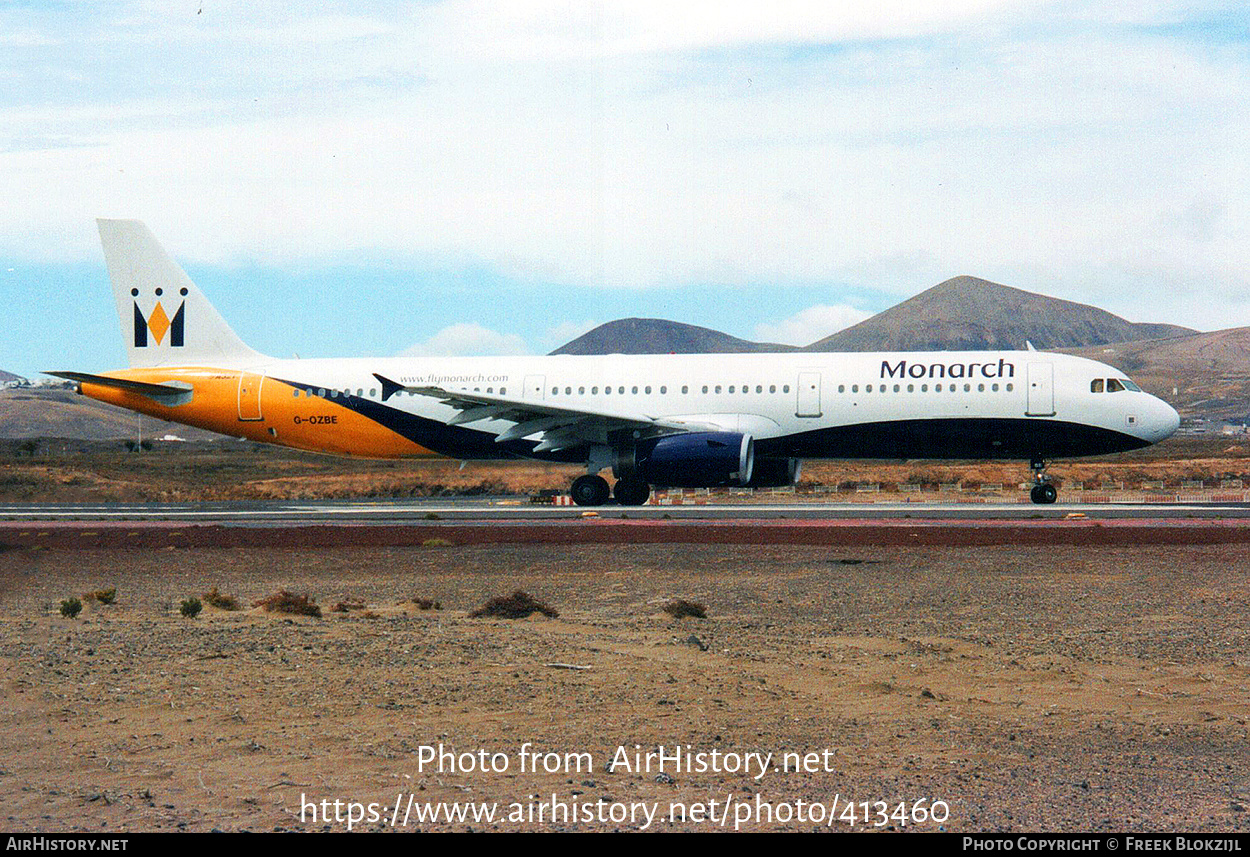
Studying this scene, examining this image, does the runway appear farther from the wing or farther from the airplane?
the wing

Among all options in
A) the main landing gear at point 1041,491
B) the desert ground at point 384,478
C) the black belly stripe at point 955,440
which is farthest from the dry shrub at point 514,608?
the main landing gear at point 1041,491

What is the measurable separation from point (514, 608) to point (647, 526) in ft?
36.5

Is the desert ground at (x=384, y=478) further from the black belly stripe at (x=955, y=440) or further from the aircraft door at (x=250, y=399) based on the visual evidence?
the black belly stripe at (x=955, y=440)

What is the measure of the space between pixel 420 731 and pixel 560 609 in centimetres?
611

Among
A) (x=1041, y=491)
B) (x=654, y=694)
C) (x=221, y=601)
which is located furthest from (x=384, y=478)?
(x=654, y=694)

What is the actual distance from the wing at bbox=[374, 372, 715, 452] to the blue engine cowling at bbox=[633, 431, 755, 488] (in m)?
0.97

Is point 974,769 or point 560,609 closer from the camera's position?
point 974,769

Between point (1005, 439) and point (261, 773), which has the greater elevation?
point (1005, 439)

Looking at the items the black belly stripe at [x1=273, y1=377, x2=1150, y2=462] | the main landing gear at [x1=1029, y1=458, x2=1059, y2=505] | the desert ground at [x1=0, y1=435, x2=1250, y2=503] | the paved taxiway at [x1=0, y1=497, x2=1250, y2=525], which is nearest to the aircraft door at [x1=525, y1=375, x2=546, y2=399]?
→ the desert ground at [x1=0, y1=435, x2=1250, y2=503]

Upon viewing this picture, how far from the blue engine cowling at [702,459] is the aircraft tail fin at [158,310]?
12.9m

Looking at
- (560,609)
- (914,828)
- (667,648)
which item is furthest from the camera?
(560,609)

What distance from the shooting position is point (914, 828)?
22.7 feet

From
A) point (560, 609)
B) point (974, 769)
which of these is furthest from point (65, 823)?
point (560, 609)
